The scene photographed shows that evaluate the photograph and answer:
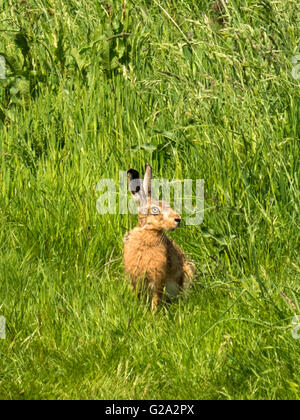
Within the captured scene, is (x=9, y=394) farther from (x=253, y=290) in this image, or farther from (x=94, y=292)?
(x=253, y=290)

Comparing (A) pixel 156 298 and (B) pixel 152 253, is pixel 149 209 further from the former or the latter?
(A) pixel 156 298

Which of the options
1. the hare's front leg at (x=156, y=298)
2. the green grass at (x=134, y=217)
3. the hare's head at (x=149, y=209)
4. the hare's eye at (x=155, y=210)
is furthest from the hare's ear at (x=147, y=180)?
the hare's front leg at (x=156, y=298)

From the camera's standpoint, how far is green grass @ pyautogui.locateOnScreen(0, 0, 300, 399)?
12.1ft

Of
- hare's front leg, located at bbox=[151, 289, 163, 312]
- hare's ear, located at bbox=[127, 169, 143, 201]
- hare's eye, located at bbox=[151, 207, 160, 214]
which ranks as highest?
hare's ear, located at bbox=[127, 169, 143, 201]

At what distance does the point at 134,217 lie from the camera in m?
5.07

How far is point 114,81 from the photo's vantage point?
19.5ft

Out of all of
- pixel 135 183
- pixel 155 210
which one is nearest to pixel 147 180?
pixel 135 183

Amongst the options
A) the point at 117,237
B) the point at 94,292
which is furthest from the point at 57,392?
the point at 117,237

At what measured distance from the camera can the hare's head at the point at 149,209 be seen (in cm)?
454

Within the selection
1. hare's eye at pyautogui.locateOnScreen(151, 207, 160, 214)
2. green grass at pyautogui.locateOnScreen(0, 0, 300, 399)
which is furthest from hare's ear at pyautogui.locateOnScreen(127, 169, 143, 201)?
green grass at pyautogui.locateOnScreen(0, 0, 300, 399)

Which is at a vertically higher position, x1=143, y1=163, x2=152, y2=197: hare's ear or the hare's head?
x1=143, y1=163, x2=152, y2=197: hare's ear

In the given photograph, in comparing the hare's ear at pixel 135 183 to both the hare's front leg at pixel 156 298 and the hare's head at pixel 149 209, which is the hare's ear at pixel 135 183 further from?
the hare's front leg at pixel 156 298

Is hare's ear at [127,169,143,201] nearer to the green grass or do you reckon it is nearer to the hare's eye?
the hare's eye

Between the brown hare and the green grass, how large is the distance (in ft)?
0.43
